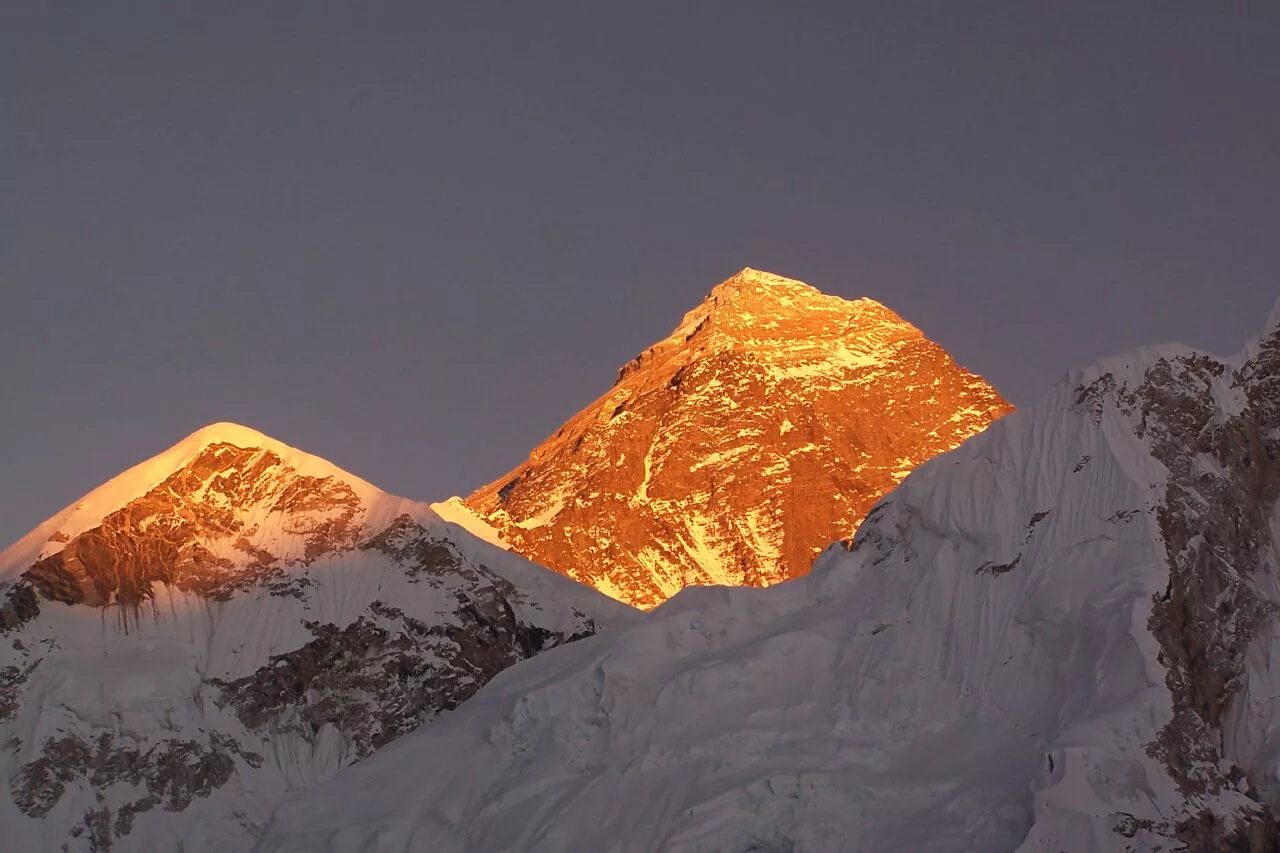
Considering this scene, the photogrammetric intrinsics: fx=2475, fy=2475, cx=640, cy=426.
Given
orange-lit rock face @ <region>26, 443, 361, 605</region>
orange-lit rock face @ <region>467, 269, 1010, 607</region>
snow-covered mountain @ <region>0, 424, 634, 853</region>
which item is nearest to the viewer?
snow-covered mountain @ <region>0, 424, 634, 853</region>

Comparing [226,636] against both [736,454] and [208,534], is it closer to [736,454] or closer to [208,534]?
[208,534]

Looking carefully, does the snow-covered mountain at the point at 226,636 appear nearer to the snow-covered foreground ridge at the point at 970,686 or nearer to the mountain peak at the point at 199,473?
the mountain peak at the point at 199,473

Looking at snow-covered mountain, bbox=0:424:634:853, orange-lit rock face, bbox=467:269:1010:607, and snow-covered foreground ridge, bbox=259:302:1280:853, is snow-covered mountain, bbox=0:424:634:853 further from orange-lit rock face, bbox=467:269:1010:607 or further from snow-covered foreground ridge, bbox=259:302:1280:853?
orange-lit rock face, bbox=467:269:1010:607

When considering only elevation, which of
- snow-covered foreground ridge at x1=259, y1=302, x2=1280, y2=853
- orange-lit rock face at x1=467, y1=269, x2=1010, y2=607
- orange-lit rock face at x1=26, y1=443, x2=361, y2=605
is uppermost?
orange-lit rock face at x1=467, y1=269, x2=1010, y2=607

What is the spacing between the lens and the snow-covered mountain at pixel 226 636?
4072 inches

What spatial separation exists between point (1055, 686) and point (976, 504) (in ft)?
31.7

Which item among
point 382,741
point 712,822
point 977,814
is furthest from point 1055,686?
point 382,741

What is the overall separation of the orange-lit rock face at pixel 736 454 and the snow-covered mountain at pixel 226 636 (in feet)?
151

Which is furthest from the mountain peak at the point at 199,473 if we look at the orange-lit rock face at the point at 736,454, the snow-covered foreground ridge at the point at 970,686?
the orange-lit rock face at the point at 736,454

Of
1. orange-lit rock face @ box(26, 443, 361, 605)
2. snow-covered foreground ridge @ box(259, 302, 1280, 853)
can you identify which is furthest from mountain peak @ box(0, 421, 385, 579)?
snow-covered foreground ridge @ box(259, 302, 1280, 853)

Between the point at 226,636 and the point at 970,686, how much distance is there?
127ft

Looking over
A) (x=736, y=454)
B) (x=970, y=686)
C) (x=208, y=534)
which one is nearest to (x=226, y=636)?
(x=208, y=534)

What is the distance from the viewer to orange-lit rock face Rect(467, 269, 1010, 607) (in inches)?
6452

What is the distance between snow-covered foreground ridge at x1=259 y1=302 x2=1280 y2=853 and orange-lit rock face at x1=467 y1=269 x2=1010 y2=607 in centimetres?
6769
